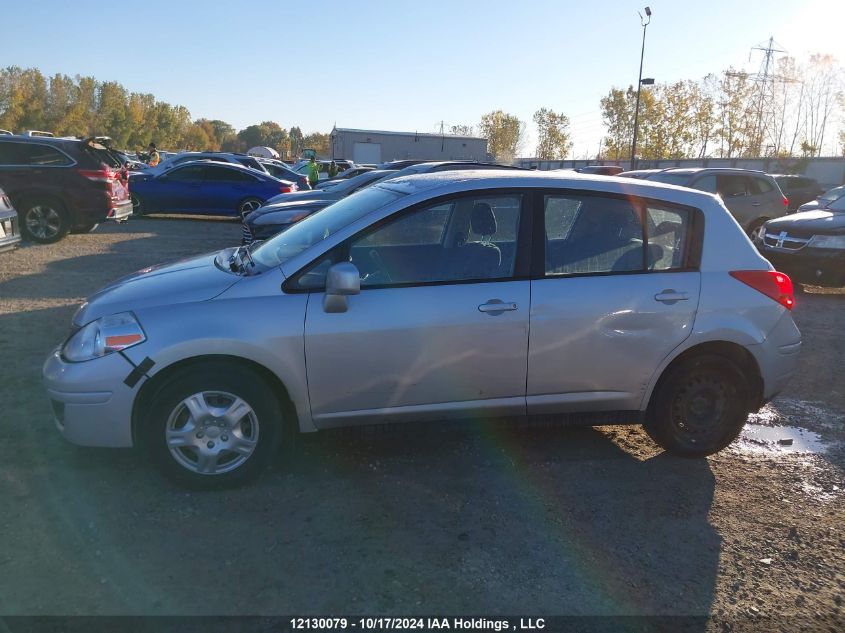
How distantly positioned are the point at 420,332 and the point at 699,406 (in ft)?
6.17

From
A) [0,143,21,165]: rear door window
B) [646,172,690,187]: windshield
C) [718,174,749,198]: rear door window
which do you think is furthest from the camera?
[718,174,749,198]: rear door window

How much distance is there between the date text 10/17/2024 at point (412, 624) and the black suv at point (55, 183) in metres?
11.2

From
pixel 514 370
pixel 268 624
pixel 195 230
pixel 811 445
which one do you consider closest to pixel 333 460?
pixel 514 370

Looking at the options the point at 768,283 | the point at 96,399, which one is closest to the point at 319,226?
the point at 96,399

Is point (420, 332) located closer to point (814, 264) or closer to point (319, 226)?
point (319, 226)

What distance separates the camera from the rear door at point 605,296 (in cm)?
389

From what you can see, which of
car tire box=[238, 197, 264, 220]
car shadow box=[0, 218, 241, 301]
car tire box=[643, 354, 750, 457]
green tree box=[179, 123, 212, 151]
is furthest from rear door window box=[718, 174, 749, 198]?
green tree box=[179, 123, 212, 151]

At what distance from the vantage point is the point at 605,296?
12.9ft

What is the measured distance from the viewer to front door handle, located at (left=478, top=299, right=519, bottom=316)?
376 cm

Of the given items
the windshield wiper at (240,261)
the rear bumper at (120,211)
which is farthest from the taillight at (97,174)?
the windshield wiper at (240,261)

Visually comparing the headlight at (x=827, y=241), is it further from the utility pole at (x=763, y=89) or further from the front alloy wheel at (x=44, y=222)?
the utility pole at (x=763, y=89)

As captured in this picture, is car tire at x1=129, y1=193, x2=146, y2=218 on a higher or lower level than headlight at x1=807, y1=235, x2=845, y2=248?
lower

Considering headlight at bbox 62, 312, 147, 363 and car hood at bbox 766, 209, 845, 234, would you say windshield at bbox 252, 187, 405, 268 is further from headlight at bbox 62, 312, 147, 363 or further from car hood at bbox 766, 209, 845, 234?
car hood at bbox 766, 209, 845, 234

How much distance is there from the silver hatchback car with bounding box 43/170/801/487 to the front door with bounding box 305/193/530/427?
0.03 feet
